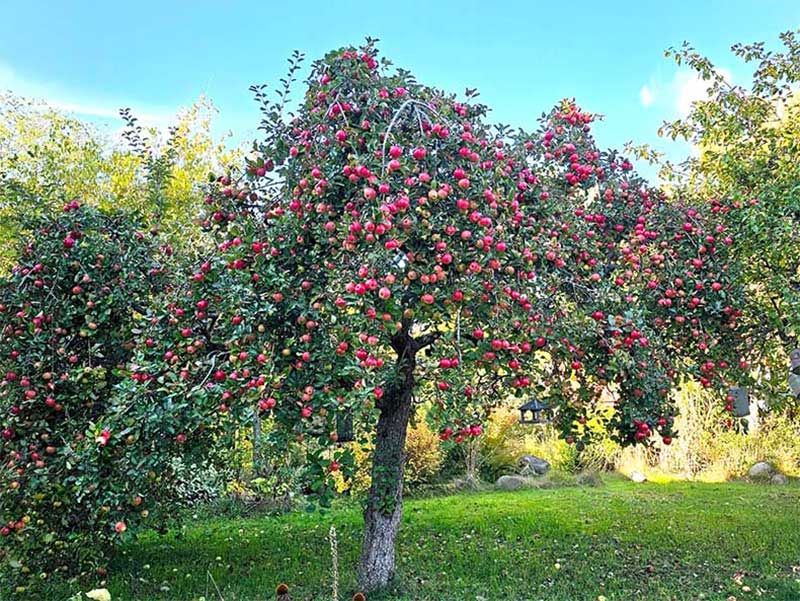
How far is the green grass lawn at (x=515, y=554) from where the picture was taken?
4.08 m

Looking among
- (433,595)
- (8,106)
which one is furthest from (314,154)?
(8,106)

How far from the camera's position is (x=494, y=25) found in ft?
22.1

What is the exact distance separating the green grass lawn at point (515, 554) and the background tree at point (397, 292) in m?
0.75

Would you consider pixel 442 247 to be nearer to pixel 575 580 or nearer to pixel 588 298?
pixel 588 298

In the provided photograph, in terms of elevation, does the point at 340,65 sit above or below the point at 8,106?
Result: below

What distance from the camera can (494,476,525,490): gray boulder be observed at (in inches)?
338

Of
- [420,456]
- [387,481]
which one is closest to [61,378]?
[387,481]

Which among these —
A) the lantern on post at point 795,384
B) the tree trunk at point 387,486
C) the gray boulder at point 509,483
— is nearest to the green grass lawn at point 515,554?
the tree trunk at point 387,486

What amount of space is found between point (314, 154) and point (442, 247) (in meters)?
0.84

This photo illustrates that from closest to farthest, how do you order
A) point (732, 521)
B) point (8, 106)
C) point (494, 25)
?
point (732, 521), point (494, 25), point (8, 106)

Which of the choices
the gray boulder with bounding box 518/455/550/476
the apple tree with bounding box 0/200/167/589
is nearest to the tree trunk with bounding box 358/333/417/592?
the apple tree with bounding box 0/200/167/589

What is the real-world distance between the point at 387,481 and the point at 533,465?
6062 millimetres

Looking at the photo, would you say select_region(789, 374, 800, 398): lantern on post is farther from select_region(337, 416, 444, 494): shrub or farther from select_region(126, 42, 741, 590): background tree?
select_region(337, 416, 444, 494): shrub

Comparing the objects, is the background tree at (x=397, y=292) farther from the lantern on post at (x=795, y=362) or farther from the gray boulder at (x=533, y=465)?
the gray boulder at (x=533, y=465)
